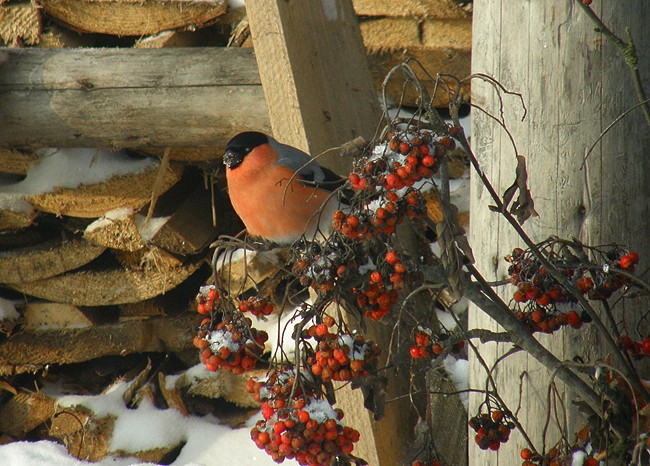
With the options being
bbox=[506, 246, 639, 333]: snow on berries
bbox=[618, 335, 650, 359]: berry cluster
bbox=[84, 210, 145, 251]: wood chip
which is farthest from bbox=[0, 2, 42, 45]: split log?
bbox=[618, 335, 650, 359]: berry cluster

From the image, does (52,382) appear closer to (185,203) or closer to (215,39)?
(185,203)

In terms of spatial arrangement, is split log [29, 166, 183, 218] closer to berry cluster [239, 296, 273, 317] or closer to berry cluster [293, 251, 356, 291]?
berry cluster [239, 296, 273, 317]

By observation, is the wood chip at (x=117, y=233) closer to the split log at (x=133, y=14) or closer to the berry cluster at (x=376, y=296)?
the split log at (x=133, y=14)

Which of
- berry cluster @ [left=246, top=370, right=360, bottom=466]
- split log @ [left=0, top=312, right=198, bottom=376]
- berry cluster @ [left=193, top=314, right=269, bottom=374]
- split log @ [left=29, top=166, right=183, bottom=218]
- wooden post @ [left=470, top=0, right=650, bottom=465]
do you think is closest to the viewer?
berry cluster @ [left=246, top=370, right=360, bottom=466]

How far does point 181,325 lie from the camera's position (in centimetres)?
275

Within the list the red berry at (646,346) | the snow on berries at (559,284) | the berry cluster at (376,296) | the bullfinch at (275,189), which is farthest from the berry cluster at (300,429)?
the bullfinch at (275,189)

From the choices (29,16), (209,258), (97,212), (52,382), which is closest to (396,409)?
(209,258)

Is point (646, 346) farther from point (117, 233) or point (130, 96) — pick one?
point (117, 233)

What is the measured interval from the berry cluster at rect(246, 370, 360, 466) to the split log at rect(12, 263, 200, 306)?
59.7 inches

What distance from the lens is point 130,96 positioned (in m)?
2.26

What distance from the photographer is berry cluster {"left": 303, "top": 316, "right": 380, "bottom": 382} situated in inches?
43.8

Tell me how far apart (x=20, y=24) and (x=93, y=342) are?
3.66 ft

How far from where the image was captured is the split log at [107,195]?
2.48m

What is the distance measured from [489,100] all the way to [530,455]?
2.37 ft
